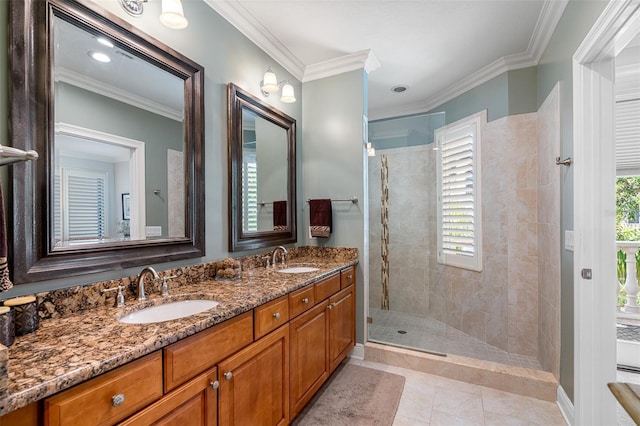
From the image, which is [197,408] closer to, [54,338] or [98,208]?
[54,338]

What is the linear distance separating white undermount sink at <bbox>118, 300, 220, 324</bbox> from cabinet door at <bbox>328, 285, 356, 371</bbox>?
3.10 feet

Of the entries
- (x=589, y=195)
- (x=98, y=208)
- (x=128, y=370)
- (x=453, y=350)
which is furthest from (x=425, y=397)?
(x=98, y=208)

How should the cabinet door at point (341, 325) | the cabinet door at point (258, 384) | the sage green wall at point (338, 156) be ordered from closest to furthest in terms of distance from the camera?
the cabinet door at point (258, 384) → the cabinet door at point (341, 325) → the sage green wall at point (338, 156)

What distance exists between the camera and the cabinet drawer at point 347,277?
90.1 inches

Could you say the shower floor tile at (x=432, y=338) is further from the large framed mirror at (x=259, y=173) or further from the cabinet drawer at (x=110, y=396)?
the cabinet drawer at (x=110, y=396)

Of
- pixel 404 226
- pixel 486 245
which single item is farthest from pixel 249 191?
pixel 486 245

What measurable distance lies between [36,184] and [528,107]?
3316 mm

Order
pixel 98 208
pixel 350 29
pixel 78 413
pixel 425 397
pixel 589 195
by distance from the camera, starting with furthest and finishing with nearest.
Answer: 1. pixel 350 29
2. pixel 425 397
3. pixel 589 195
4. pixel 98 208
5. pixel 78 413

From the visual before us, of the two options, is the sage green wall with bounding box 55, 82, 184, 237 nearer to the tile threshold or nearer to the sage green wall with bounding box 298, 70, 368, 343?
the sage green wall with bounding box 298, 70, 368, 343

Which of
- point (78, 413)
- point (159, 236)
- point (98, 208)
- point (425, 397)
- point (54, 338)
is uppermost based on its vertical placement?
point (98, 208)

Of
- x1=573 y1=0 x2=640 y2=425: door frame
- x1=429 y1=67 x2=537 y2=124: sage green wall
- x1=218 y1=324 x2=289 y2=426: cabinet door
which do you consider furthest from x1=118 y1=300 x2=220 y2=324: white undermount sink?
x1=429 y1=67 x2=537 y2=124: sage green wall

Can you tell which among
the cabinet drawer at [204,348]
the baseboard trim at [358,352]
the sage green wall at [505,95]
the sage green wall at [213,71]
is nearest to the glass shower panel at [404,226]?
the sage green wall at [505,95]

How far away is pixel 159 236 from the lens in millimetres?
1528

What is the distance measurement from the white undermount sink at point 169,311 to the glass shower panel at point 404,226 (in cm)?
211
